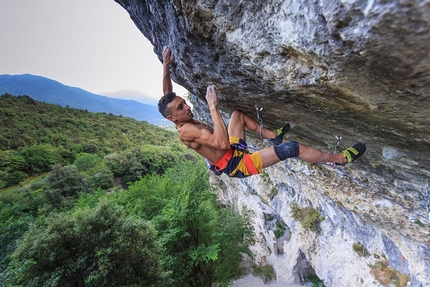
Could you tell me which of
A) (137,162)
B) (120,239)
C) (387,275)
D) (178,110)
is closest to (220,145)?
(178,110)

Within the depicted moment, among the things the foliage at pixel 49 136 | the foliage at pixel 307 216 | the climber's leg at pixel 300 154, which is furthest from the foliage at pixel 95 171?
the climber's leg at pixel 300 154

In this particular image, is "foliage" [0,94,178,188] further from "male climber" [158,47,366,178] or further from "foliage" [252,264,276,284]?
"male climber" [158,47,366,178]

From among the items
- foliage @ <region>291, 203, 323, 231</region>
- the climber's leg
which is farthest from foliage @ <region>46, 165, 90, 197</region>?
the climber's leg

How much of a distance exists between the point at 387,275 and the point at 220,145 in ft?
25.5

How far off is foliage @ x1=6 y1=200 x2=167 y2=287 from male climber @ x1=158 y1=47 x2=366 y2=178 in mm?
4615

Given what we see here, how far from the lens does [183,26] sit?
239cm

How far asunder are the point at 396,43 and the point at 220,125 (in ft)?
5.56

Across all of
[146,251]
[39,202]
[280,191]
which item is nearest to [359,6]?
[146,251]

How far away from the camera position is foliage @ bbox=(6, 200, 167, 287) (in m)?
5.38

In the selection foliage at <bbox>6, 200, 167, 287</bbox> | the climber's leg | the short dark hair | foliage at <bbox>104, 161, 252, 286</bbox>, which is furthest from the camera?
foliage at <bbox>104, 161, 252, 286</bbox>

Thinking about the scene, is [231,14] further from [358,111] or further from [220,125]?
[358,111]

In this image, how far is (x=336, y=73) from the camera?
1.73 m

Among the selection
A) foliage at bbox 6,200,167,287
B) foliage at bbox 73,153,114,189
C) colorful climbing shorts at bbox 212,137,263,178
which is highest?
colorful climbing shorts at bbox 212,137,263,178

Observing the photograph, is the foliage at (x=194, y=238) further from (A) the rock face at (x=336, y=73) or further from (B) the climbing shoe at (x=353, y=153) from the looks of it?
(B) the climbing shoe at (x=353, y=153)
